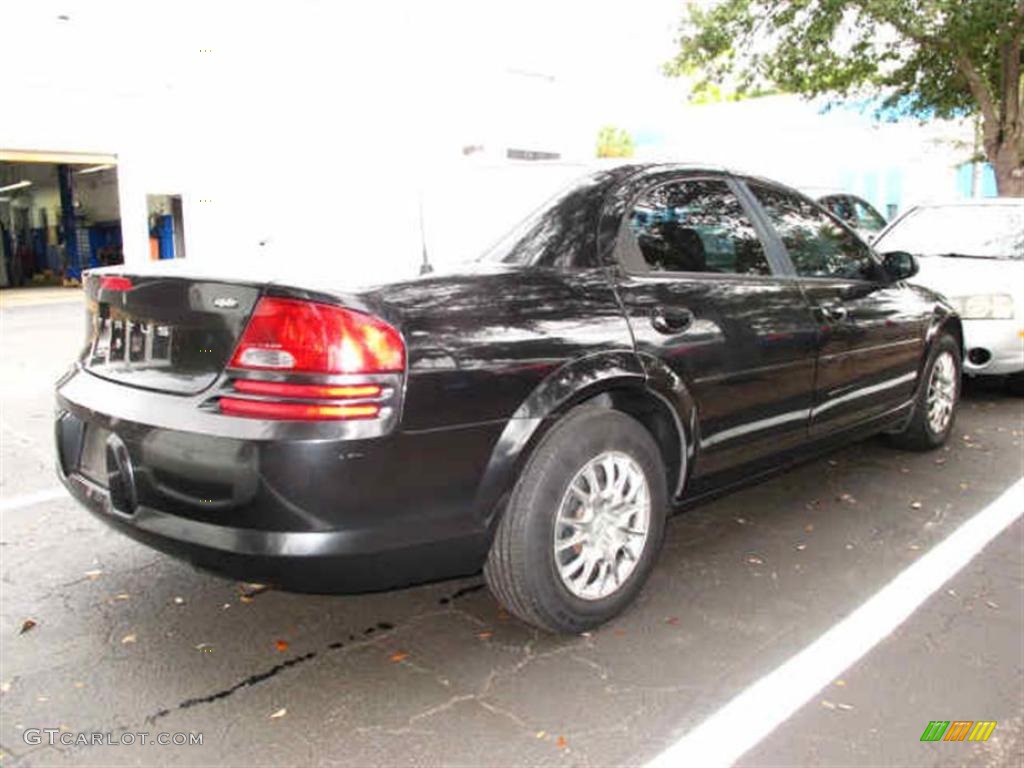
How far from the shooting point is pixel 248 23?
18.2 m

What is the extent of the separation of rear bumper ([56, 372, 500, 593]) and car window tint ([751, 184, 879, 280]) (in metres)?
2.01

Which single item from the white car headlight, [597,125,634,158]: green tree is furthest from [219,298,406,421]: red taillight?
[597,125,634,158]: green tree

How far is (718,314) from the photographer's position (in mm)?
3582

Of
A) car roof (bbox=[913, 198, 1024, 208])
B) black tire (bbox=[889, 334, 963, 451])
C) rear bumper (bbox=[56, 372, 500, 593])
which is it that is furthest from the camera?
car roof (bbox=[913, 198, 1024, 208])

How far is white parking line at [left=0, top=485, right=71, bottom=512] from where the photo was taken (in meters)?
4.64

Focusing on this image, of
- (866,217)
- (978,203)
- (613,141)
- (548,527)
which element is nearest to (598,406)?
(548,527)

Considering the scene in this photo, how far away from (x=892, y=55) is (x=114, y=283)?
15.3m

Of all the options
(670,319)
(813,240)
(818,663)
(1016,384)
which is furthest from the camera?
(1016,384)

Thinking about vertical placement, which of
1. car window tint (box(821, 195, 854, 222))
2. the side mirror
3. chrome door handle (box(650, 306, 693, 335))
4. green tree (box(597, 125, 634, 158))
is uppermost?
green tree (box(597, 125, 634, 158))

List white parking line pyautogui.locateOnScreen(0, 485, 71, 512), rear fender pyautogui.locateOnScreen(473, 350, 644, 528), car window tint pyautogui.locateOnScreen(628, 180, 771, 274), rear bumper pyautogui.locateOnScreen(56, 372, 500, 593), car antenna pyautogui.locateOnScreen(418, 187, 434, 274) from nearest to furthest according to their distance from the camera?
1. rear bumper pyautogui.locateOnScreen(56, 372, 500, 593)
2. rear fender pyautogui.locateOnScreen(473, 350, 644, 528)
3. car antenna pyautogui.locateOnScreen(418, 187, 434, 274)
4. car window tint pyautogui.locateOnScreen(628, 180, 771, 274)
5. white parking line pyautogui.locateOnScreen(0, 485, 71, 512)

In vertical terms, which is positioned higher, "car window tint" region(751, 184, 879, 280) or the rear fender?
"car window tint" region(751, 184, 879, 280)

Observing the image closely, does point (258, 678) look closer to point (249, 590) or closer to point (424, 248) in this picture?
point (249, 590)

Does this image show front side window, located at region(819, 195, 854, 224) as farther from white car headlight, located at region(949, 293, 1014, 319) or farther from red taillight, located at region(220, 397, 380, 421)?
red taillight, located at region(220, 397, 380, 421)

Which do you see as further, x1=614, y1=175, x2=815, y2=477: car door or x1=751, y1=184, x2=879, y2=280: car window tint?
x1=751, y1=184, x2=879, y2=280: car window tint
